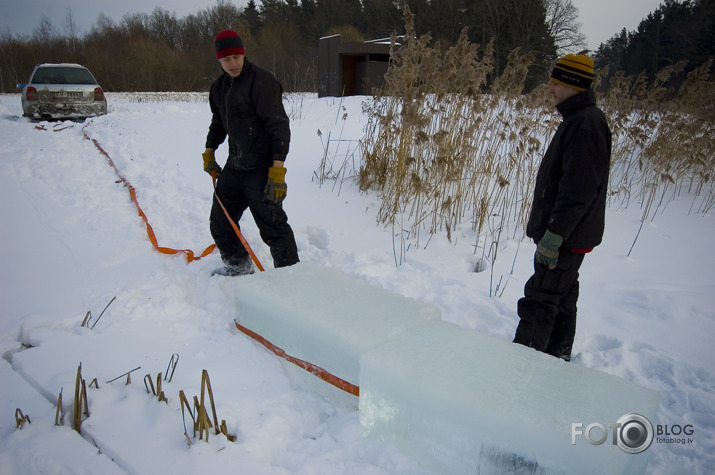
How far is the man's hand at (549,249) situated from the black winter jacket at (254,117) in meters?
1.58

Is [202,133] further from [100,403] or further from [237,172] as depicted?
[100,403]

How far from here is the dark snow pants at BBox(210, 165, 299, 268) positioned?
9.61 feet

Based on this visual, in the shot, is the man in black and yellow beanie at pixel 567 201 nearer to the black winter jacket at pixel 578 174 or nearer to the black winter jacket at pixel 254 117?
the black winter jacket at pixel 578 174

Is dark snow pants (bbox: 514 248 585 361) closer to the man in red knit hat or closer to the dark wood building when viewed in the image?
the man in red knit hat

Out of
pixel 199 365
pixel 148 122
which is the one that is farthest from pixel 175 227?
pixel 148 122

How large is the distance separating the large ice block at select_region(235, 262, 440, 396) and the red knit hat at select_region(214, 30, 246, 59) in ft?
4.39

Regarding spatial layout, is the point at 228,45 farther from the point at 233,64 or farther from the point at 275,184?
the point at 275,184

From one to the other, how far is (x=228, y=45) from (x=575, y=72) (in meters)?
1.91

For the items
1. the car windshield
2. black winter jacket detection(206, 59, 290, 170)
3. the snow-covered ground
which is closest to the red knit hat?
black winter jacket detection(206, 59, 290, 170)

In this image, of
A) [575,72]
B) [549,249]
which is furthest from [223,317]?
[575,72]

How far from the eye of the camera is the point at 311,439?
1789mm

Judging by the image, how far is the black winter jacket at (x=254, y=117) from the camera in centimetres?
278

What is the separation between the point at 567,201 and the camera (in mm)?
1941

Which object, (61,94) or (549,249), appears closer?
(549,249)
